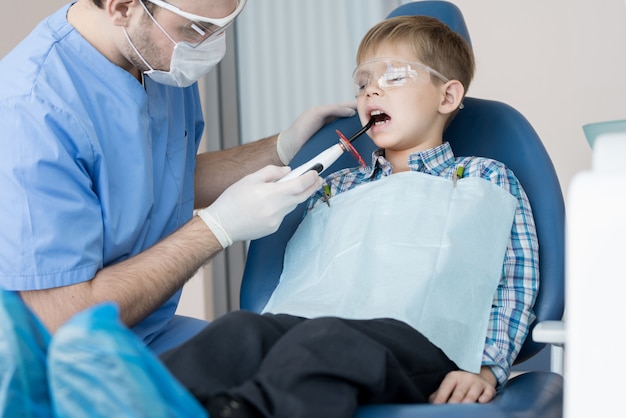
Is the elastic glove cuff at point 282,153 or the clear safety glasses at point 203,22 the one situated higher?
the clear safety glasses at point 203,22

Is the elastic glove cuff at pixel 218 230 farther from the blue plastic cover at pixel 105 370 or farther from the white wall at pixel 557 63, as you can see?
the white wall at pixel 557 63

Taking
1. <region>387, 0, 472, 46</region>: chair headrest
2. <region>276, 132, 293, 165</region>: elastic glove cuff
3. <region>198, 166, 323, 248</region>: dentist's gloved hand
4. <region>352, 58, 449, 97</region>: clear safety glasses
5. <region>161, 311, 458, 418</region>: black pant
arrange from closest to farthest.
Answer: <region>161, 311, 458, 418</region>: black pant, <region>198, 166, 323, 248</region>: dentist's gloved hand, <region>352, 58, 449, 97</region>: clear safety glasses, <region>387, 0, 472, 46</region>: chair headrest, <region>276, 132, 293, 165</region>: elastic glove cuff

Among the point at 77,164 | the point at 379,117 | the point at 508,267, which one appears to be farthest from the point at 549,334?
the point at 77,164

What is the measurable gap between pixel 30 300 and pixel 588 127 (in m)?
1.43

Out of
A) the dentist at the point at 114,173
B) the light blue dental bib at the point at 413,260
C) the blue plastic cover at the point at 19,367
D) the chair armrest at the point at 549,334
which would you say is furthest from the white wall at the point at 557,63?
the blue plastic cover at the point at 19,367

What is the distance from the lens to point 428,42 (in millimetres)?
1681

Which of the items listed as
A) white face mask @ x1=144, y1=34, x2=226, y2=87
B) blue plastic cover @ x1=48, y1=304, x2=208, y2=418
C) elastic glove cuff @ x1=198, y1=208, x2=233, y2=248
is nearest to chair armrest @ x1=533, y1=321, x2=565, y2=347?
blue plastic cover @ x1=48, y1=304, x2=208, y2=418

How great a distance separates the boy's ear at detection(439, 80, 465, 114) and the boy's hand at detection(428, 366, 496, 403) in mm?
616

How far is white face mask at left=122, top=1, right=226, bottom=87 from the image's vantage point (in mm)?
1612

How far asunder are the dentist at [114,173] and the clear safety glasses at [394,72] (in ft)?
0.53

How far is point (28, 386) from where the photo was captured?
0.82 metres

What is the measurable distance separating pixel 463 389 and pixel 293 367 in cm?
40

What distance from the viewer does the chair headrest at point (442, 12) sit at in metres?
1.75

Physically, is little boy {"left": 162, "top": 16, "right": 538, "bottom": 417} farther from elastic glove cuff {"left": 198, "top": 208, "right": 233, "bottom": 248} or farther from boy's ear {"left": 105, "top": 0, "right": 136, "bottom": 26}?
boy's ear {"left": 105, "top": 0, "right": 136, "bottom": 26}
